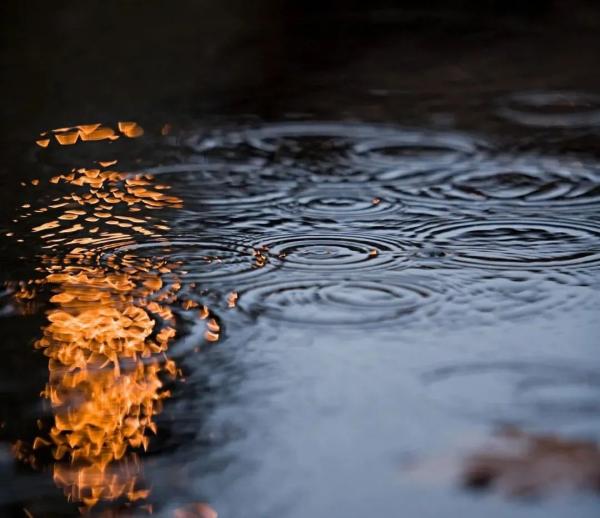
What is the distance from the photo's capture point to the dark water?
668 mm

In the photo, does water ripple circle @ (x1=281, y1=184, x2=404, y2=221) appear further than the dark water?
Yes

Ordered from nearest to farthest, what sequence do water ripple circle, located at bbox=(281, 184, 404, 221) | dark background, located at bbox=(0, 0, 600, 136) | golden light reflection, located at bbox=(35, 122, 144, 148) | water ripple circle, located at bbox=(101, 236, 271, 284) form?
water ripple circle, located at bbox=(101, 236, 271, 284)
water ripple circle, located at bbox=(281, 184, 404, 221)
golden light reflection, located at bbox=(35, 122, 144, 148)
dark background, located at bbox=(0, 0, 600, 136)

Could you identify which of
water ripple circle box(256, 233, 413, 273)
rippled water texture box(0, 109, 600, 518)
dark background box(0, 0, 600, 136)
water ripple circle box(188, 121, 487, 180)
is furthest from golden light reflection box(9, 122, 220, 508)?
dark background box(0, 0, 600, 136)

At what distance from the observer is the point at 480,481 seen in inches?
26.0

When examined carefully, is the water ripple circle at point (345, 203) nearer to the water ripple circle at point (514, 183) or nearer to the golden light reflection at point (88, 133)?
the water ripple circle at point (514, 183)

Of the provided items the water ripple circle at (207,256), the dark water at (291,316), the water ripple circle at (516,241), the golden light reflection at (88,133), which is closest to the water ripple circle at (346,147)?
the dark water at (291,316)

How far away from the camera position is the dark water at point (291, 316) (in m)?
0.67

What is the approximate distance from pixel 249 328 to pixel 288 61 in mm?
1736

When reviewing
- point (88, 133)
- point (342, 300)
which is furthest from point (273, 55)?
point (342, 300)

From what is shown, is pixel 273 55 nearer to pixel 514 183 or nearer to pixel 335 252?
pixel 514 183

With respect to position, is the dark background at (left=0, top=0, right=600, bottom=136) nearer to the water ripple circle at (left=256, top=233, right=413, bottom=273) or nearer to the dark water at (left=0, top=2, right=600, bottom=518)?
the dark water at (left=0, top=2, right=600, bottom=518)

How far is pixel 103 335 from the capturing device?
0.92 meters

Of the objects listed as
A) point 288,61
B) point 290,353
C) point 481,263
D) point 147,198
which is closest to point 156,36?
point 288,61

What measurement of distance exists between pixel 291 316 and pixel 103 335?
0.19 metres
